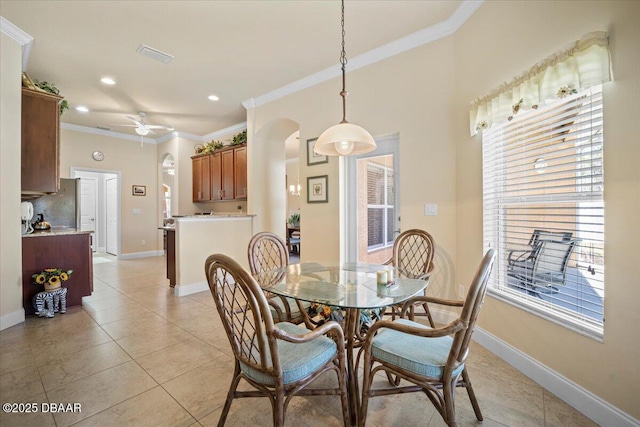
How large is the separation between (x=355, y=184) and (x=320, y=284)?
195 cm

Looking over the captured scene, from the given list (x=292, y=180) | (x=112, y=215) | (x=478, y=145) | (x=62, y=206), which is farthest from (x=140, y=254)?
(x=478, y=145)

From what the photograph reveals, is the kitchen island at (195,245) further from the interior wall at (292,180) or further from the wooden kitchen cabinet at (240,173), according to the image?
the interior wall at (292,180)

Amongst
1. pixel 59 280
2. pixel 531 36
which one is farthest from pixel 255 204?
pixel 531 36

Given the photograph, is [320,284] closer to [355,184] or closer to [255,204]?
[355,184]

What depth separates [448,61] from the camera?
106 inches

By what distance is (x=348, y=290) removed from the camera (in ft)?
5.27

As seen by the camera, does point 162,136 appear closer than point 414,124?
No

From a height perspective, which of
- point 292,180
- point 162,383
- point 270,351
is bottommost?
point 162,383

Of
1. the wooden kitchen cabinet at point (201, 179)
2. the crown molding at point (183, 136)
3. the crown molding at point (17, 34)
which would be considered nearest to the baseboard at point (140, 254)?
the wooden kitchen cabinet at point (201, 179)

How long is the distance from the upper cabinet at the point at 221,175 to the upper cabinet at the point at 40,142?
247 cm

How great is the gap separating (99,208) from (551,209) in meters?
9.16

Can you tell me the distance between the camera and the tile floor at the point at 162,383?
1.53m

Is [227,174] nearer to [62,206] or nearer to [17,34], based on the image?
[62,206]

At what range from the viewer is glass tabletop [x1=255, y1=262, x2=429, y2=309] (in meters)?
1.44
